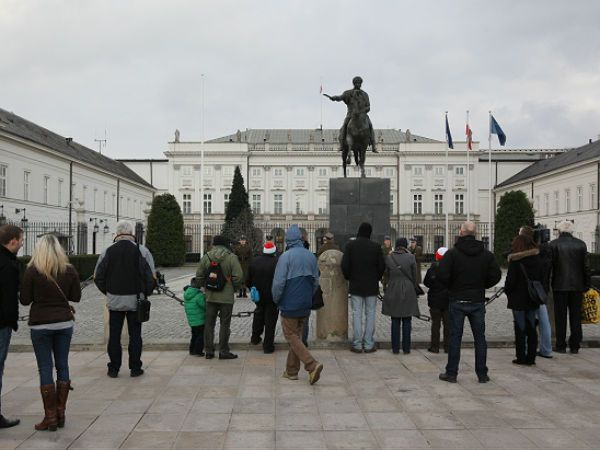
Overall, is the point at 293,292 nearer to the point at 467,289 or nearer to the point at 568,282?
the point at 467,289

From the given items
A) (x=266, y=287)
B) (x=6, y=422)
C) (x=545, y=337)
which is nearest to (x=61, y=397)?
(x=6, y=422)

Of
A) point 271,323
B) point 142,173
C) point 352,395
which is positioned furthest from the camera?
point 142,173

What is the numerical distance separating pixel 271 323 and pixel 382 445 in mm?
4283

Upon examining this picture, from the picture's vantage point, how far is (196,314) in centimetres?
835

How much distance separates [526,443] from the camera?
15.6 feet

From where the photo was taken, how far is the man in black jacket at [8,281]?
497 cm

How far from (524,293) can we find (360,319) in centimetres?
228

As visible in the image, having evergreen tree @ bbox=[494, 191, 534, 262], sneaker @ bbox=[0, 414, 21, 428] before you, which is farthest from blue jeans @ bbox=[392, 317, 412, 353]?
evergreen tree @ bbox=[494, 191, 534, 262]

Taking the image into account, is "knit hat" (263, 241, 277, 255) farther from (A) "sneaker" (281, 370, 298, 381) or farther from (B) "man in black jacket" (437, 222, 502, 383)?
(B) "man in black jacket" (437, 222, 502, 383)

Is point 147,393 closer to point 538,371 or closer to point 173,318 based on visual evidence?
point 538,371

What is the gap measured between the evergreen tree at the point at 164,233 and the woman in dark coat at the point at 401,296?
108 feet

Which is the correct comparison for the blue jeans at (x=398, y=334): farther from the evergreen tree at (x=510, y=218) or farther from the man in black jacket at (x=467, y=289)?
the evergreen tree at (x=510, y=218)

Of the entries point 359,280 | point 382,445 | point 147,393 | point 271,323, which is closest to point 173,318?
point 271,323

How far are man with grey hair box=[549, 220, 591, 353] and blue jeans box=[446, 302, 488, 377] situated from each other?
92.8 inches
